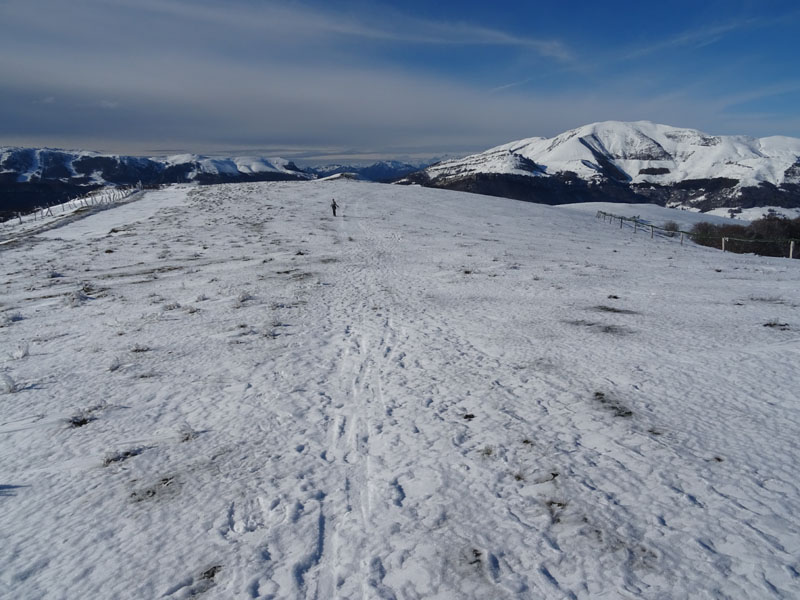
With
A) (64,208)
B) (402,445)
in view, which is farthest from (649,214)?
(64,208)

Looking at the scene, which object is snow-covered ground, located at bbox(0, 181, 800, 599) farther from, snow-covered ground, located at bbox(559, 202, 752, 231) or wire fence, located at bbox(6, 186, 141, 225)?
snow-covered ground, located at bbox(559, 202, 752, 231)

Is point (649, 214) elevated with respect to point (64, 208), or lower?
elevated

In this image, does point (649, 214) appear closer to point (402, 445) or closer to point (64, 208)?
point (402, 445)

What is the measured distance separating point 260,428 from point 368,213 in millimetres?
37500

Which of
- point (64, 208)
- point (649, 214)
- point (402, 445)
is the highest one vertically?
point (649, 214)

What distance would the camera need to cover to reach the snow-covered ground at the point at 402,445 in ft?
13.6

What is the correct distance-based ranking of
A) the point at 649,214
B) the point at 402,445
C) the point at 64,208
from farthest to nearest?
the point at 649,214 < the point at 64,208 < the point at 402,445

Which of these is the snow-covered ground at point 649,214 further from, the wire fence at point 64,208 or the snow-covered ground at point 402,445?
the snow-covered ground at point 402,445

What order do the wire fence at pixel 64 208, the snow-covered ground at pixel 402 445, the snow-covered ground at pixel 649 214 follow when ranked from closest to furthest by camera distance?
→ the snow-covered ground at pixel 402 445 < the wire fence at pixel 64 208 < the snow-covered ground at pixel 649 214

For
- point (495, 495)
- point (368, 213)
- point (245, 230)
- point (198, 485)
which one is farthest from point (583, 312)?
point (368, 213)

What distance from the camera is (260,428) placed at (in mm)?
6543

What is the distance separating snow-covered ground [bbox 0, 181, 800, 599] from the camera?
4145 millimetres

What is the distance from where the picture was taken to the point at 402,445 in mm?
6090

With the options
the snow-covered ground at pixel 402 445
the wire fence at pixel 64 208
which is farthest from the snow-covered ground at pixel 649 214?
the snow-covered ground at pixel 402 445
